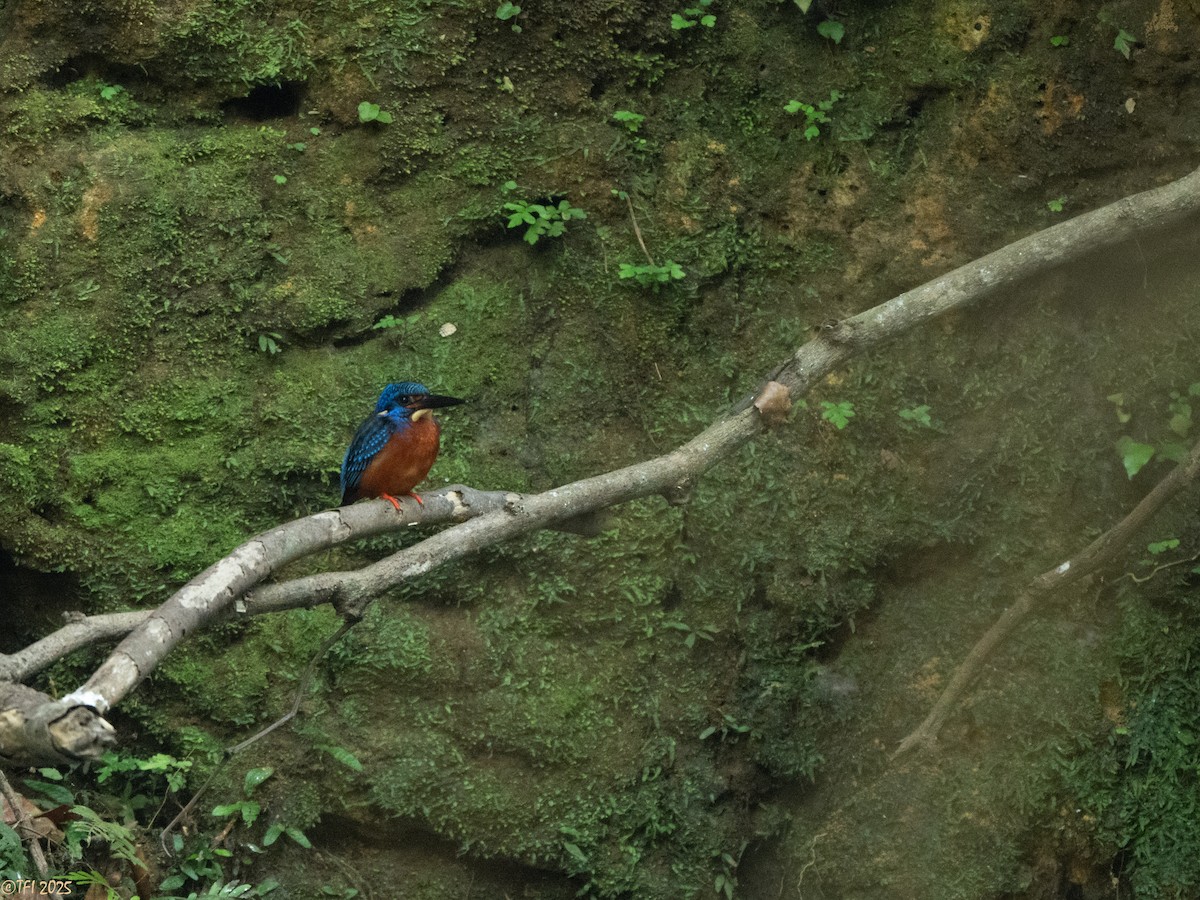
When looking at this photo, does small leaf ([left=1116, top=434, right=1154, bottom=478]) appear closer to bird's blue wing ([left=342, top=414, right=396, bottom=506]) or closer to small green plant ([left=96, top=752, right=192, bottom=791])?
bird's blue wing ([left=342, top=414, right=396, bottom=506])

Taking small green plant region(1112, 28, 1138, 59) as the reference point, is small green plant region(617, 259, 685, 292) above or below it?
below

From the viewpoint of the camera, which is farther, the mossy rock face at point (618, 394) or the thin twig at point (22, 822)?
the mossy rock face at point (618, 394)

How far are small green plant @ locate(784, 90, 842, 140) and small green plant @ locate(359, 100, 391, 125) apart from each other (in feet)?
5.81

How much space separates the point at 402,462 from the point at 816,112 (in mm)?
2488

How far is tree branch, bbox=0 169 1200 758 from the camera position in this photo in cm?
309

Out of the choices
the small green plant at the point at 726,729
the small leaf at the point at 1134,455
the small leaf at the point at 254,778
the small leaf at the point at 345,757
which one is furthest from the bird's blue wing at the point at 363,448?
the small leaf at the point at 1134,455

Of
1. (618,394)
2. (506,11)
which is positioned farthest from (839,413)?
(506,11)

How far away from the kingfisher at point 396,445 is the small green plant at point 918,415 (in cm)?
198

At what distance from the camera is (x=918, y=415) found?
5.32 meters

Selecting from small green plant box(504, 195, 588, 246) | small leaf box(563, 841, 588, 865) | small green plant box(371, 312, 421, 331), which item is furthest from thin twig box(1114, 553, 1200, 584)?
small green plant box(371, 312, 421, 331)

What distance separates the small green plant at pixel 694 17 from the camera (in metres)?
5.51

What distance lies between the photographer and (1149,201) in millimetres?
4863

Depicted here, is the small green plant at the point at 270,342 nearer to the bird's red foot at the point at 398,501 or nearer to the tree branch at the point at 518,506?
the bird's red foot at the point at 398,501

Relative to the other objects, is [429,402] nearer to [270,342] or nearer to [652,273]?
[270,342]
